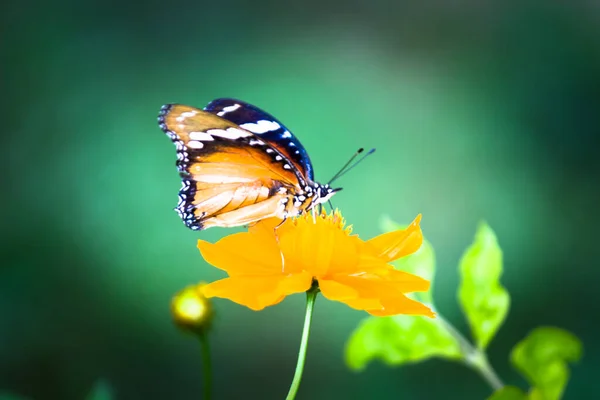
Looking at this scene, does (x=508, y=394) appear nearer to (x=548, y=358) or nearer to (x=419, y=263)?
(x=548, y=358)

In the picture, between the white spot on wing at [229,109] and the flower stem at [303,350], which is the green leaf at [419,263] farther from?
the white spot on wing at [229,109]

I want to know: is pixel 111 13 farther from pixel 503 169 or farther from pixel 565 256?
pixel 565 256

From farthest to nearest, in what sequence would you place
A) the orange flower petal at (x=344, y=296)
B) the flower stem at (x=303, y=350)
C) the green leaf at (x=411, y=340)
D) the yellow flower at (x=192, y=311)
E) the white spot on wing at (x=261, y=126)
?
the white spot on wing at (x=261, y=126) → the yellow flower at (x=192, y=311) → the green leaf at (x=411, y=340) → the orange flower petal at (x=344, y=296) → the flower stem at (x=303, y=350)

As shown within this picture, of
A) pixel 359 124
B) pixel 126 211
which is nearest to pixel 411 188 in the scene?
pixel 359 124

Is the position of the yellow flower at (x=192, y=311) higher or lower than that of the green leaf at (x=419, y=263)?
lower

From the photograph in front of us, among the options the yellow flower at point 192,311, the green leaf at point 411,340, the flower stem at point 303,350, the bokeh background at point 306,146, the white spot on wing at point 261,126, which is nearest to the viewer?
the flower stem at point 303,350

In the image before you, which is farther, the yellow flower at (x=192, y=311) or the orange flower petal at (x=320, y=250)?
the yellow flower at (x=192, y=311)

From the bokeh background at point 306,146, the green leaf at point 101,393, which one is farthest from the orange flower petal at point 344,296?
the bokeh background at point 306,146
